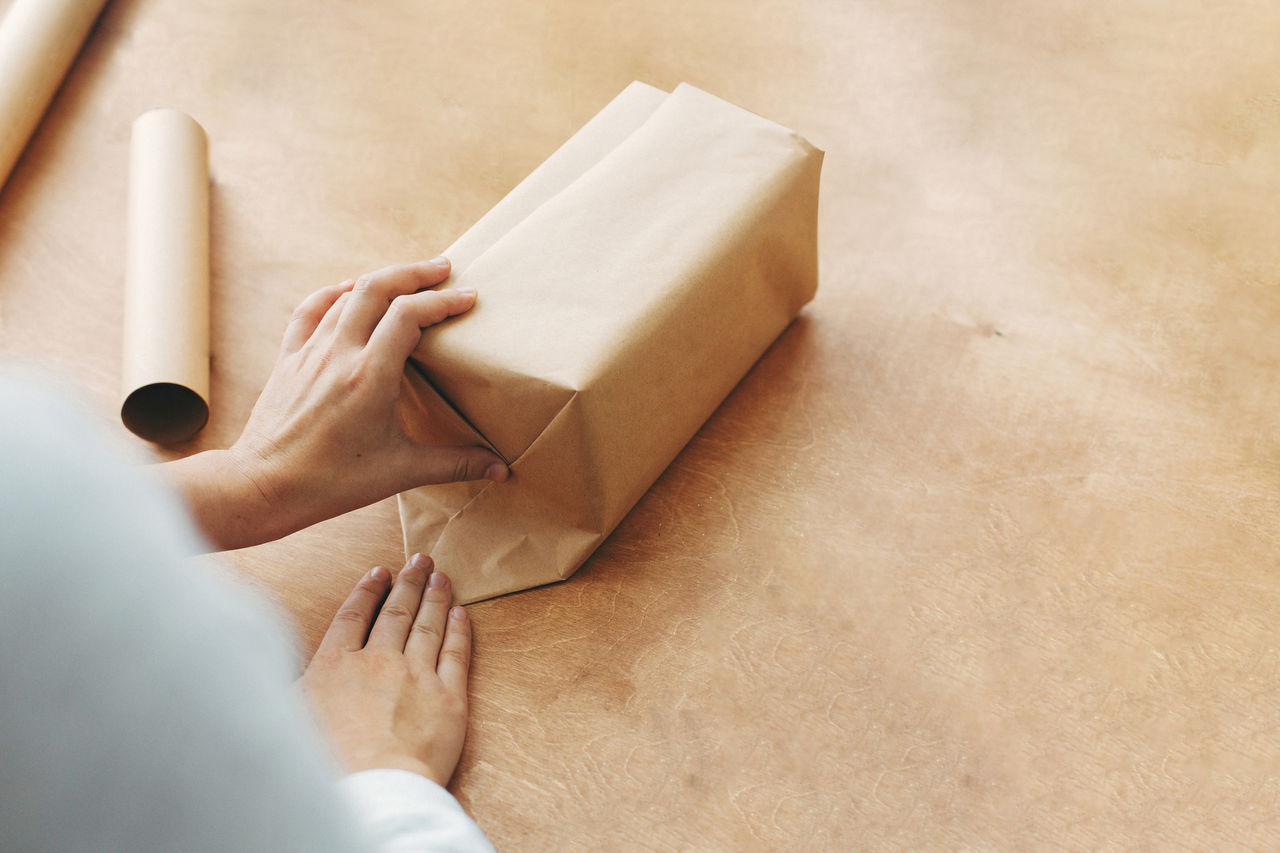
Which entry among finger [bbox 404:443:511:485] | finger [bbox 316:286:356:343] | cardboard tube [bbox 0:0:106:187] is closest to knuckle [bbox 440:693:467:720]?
finger [bbox 404:443:511:485]

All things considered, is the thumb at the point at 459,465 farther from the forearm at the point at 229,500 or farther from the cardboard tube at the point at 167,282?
the cardboard tube at the point at 167,282

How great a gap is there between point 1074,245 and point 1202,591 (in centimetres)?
30

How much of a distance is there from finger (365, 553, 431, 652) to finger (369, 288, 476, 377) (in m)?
0.13

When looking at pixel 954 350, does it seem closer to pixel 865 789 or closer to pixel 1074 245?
pixel 1074 245

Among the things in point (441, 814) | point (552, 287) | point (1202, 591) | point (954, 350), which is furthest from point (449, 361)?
point (1202, 591)

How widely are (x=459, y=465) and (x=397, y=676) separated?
0.13 m

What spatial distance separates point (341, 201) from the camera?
84 cm

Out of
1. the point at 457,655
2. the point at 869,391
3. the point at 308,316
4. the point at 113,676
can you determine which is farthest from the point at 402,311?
the point at 113,676

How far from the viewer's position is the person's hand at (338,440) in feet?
1.89

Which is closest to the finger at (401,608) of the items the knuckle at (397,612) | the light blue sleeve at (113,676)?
the knuckle at (397,612)

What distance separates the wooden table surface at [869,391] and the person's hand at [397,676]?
2cm

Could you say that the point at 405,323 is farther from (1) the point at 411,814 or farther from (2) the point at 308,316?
(1) the point at 411,814

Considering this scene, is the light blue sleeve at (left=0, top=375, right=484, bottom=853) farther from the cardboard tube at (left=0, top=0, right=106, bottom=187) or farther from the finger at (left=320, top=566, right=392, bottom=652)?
the cardboard tube at (left=0, top=0, right=106, bottom=187)

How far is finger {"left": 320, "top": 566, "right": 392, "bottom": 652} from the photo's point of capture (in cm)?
59
